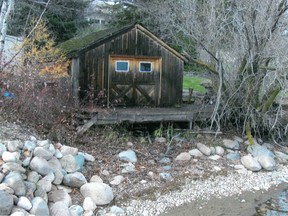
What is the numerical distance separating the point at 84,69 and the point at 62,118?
246 centimetres

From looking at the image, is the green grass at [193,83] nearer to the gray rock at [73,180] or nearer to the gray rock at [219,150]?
the gray rock at [219,150]

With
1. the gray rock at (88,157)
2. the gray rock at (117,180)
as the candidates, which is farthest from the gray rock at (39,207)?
the gray rock at (88,157)

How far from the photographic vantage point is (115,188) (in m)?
8.66

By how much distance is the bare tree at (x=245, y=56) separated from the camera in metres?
11.5

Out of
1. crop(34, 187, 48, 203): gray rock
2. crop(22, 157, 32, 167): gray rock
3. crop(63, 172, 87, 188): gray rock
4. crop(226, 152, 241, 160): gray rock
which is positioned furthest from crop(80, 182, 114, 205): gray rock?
crop(226, 152, 241, 160): gray rock

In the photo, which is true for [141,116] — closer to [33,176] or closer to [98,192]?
[98,192]

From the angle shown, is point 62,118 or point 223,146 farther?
point 223,146

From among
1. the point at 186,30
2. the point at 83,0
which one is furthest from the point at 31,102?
the point at 83,0

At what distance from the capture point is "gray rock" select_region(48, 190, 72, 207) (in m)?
7.47

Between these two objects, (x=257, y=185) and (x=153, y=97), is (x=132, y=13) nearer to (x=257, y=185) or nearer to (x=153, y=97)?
(x=153, y=97)

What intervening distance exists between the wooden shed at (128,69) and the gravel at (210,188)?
4461 mm

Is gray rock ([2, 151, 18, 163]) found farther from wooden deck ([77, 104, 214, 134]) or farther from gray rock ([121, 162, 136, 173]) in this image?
wooden deck ([77, 104, 214, 134])

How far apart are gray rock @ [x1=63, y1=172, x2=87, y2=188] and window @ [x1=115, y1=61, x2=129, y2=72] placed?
18.5ft

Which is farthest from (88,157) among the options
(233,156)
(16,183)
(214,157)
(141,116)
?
(233,156)
